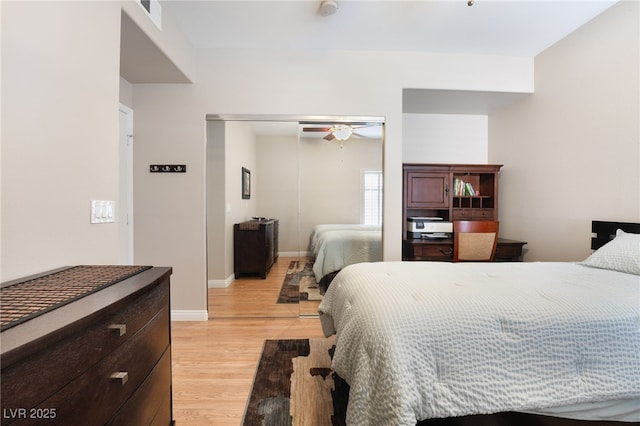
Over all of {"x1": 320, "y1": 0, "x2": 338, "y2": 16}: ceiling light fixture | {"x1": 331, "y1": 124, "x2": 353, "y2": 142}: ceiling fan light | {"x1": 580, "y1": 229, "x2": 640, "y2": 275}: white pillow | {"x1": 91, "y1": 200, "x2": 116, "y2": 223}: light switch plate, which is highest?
{"x1": 320, "y1": 0, "x2": 338, "y2": 16}: ceiling light fixture

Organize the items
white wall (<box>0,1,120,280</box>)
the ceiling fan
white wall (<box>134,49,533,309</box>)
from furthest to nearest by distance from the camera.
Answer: the ceiling fan < white wall (<box>134,49,533,309</box>) < white wall (<box>0,1,120,280</box>)

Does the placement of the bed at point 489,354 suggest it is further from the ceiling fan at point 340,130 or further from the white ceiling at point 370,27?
the white ceiling at point 370,27

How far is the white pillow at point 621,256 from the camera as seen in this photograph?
1.83m

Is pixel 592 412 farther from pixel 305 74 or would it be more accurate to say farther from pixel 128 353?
pixel 305 74

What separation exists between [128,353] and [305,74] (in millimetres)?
2884

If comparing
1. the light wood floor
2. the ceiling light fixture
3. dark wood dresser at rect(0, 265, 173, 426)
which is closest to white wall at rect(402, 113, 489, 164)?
the ceiling light fixture

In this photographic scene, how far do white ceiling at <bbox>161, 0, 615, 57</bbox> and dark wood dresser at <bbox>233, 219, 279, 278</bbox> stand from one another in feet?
7.36

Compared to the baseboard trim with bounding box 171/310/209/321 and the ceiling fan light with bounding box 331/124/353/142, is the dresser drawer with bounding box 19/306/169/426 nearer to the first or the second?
the baseboard trim with bounding box 171/310/209/321

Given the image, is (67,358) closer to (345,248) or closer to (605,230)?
(345,248)

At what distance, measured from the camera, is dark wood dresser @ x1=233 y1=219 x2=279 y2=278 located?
4.05 metres

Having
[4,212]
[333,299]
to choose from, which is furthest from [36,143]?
[333,299]

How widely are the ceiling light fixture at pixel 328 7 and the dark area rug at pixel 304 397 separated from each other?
2.80 meters

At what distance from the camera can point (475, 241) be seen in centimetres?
279

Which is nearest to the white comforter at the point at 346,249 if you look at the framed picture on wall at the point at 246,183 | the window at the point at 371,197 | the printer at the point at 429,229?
the window at the point at 371,197
